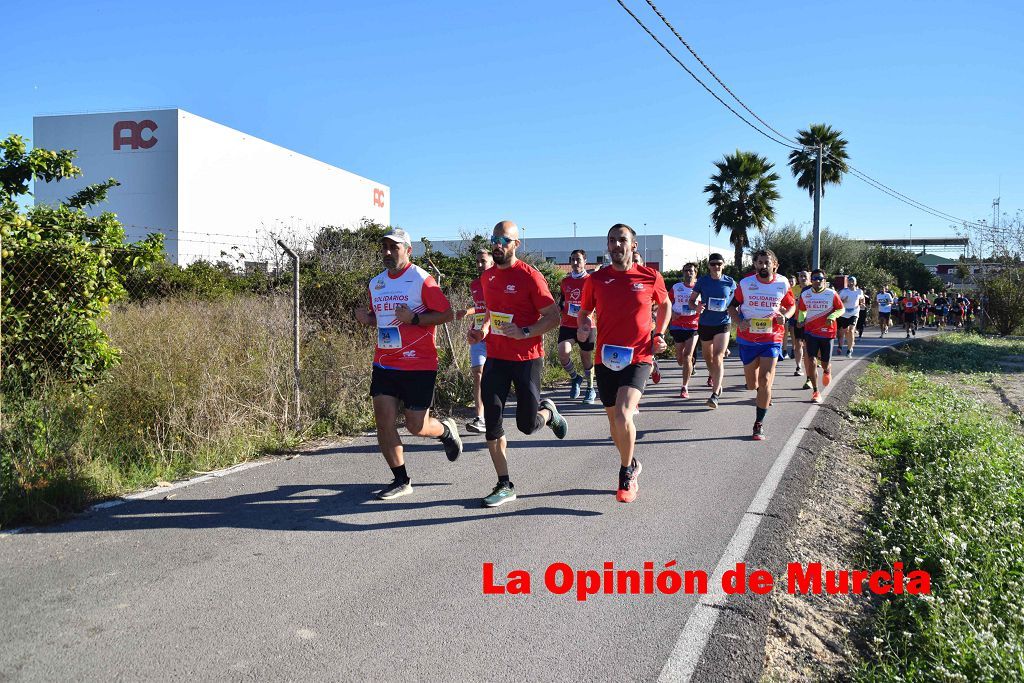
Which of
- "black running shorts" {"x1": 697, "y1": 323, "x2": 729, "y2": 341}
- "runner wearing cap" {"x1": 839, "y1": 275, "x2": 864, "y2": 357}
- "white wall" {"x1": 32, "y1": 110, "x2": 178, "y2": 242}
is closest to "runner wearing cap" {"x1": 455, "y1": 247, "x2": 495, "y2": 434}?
"black running shorts" {"x1": 697, "y1": 323, "x2": 729, "y2": 341}

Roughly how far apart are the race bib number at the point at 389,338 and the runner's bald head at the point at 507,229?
3.47ft

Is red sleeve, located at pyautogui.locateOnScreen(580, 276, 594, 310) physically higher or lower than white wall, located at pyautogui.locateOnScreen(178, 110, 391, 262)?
lower

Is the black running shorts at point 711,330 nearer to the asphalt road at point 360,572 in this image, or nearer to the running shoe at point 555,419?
the asphalt road at point 360,572

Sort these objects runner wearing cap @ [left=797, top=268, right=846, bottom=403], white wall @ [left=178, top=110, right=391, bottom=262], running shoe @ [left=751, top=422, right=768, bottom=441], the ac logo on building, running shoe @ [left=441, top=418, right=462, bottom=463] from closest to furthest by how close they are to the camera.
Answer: running shoe @ [left=441, top=418, right=462, bottom=463]
running shoe @ [left=751, top=422, right=768, bottom=441]
runner wearing cap @ [left=797, top=268, right=846, bottom=403]
the ac logo on building
white wall @ [left=178, top=110, right=391, bottom=262]

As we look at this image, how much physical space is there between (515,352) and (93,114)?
163ft

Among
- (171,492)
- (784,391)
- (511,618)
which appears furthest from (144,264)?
(784,391)

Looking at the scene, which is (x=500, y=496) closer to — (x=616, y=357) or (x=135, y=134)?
(x=616, y=357)

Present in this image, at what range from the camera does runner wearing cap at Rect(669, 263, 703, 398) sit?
36.1 ft

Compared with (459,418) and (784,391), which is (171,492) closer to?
(459,418)

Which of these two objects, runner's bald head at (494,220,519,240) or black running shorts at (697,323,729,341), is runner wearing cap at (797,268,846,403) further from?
runner's bald head at (494,220,519,240)

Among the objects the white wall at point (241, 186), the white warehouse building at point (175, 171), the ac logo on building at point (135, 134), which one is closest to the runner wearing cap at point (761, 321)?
the white wall at point (241, 186)

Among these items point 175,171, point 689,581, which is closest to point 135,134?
point 175,171

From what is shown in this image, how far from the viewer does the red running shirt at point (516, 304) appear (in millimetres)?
5480

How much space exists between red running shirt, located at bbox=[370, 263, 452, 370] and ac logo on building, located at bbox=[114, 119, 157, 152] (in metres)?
44.2
